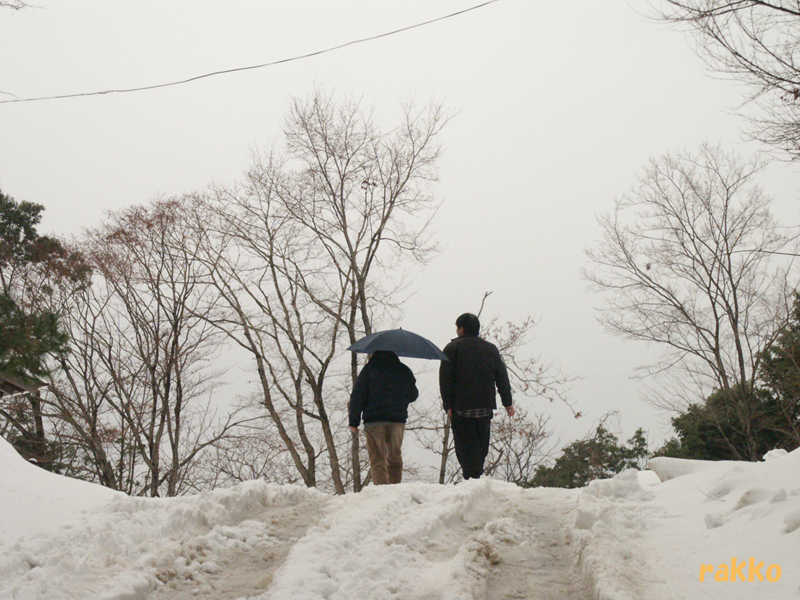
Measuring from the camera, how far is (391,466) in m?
6.84

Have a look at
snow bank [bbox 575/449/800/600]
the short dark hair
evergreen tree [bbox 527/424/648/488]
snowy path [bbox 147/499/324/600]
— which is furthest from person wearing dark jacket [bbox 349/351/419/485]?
evergreen tree [bbox 527/424/648/488]

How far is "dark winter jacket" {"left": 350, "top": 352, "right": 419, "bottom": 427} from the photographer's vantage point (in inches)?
264

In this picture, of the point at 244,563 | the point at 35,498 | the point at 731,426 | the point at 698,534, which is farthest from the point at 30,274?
the point at 731,426

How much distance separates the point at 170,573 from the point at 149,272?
47.5ft

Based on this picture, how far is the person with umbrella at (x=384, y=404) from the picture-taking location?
6.73 m

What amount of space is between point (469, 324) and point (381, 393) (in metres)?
1.28

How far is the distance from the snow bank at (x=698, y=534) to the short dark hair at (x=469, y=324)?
250 cm

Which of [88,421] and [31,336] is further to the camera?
[88,421]

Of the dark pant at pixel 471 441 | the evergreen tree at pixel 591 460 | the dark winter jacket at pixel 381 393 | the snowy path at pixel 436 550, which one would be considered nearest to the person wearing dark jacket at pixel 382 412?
the dark winter jacket at pixel 381 393

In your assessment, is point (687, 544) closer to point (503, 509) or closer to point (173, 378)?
point (503, 509)

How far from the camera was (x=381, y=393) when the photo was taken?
22.1 feet

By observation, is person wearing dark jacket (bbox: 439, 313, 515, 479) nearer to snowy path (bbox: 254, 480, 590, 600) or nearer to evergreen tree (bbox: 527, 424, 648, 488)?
snowy path (bbox: 254, 480, 590, 600)

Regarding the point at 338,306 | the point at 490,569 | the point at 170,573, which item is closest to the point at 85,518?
the point at 170,573

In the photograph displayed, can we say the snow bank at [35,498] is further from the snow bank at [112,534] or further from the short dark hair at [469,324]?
the short dark hair at [469,324]
